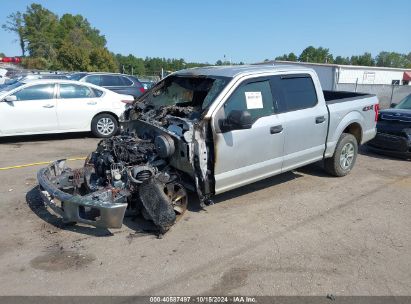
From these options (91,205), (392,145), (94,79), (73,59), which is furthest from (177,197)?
(73,59)

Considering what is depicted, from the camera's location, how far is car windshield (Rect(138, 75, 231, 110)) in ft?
A: 17.7

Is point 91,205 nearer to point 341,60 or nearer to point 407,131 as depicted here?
point 407,131

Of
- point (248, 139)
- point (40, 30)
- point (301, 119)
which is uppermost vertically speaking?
point (40, 30)

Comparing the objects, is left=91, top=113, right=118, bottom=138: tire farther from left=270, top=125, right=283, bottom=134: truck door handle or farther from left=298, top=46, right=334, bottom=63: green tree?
left=298, top=46, right=334, bottom=63: green tree

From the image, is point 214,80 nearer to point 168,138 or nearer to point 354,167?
point 168,138

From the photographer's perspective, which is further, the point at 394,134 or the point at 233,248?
the point at 394,134

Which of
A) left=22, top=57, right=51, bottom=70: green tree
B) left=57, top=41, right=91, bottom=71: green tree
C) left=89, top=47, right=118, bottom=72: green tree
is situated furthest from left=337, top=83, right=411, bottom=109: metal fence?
left=22, top=57, right=51, bottom=70: green tree

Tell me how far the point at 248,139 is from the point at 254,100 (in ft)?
1.88

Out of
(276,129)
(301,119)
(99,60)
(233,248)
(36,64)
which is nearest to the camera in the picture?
(233,248)

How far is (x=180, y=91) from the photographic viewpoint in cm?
577

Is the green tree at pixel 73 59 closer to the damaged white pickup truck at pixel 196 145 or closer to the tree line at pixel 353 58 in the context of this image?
the damaged white pickup truck at pixel 196 145

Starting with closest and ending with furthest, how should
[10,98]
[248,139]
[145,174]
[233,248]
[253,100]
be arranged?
[233,248] → [145,174] → [248,139] → [253,100] → [10,98]

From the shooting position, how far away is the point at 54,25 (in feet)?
285

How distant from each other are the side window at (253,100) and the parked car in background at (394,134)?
4.42m
